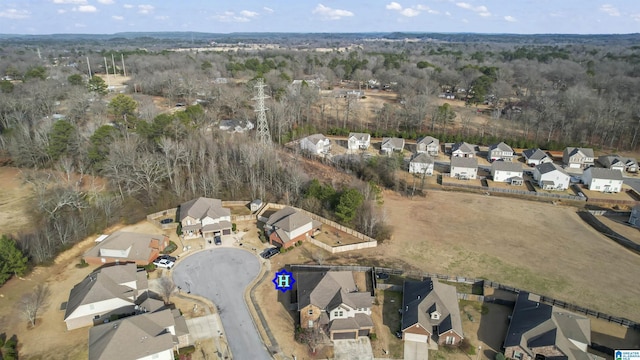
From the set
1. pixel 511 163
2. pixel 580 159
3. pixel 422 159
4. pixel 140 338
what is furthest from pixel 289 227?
pixel 580 159

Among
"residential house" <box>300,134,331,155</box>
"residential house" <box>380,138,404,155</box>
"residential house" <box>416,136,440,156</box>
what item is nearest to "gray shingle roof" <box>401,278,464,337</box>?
"residential house" <box>300,134,331,155</box>

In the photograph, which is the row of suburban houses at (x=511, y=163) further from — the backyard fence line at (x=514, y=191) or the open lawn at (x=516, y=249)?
the open lawn at (x=516, y=249)

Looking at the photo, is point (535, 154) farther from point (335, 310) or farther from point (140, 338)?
point (140, 338)

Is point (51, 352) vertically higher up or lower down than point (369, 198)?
lower down

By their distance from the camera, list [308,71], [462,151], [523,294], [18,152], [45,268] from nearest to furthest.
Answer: [523,294] → [45,268] → [18,152] → [462,151] → [308,71]

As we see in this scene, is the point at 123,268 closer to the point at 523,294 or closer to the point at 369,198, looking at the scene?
the point at 369,198

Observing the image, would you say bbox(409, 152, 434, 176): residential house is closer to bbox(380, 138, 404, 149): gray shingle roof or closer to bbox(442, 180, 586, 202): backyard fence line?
bbox(442, 180, 586, 202): backyard fence line

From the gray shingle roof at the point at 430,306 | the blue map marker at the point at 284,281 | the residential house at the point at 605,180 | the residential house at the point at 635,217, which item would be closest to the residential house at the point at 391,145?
the residential house at the point at 605,180

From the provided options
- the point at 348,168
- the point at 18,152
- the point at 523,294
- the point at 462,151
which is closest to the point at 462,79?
the point at 462,151

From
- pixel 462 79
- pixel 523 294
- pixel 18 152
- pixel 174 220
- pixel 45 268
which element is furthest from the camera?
pixel 462 79
